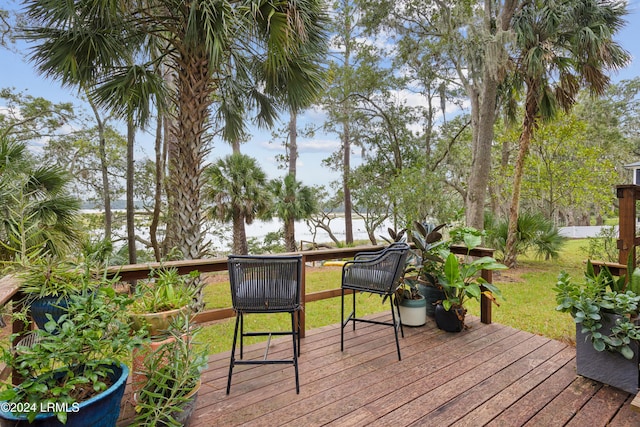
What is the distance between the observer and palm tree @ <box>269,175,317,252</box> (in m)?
9.88

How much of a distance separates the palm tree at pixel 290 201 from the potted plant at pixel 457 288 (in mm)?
7228

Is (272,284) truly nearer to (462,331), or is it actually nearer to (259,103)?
(462,331)

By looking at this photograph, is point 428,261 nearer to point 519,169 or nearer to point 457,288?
point 457,288

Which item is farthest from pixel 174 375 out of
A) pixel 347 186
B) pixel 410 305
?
pixel 347 186

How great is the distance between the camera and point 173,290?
1900 millimetres

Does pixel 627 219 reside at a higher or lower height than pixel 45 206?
lower

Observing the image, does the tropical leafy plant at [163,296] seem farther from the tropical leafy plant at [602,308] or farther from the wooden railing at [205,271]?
the tropical leafy plant at [602,308]

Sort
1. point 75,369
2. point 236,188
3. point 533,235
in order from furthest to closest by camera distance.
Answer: point 236,188
point 533,235
point 75,369

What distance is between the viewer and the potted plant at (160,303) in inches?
66.4

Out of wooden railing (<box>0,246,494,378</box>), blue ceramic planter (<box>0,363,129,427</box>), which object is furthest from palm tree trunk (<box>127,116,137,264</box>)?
blue ceramic planter (<box>0,363,129,427</box>)

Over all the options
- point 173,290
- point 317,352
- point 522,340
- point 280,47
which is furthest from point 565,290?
point 280,47

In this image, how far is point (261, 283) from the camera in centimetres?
196

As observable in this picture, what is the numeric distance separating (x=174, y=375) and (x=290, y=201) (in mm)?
8485

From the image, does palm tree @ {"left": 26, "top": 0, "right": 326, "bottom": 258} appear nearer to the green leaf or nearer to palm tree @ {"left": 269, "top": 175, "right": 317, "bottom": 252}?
the green leaf
